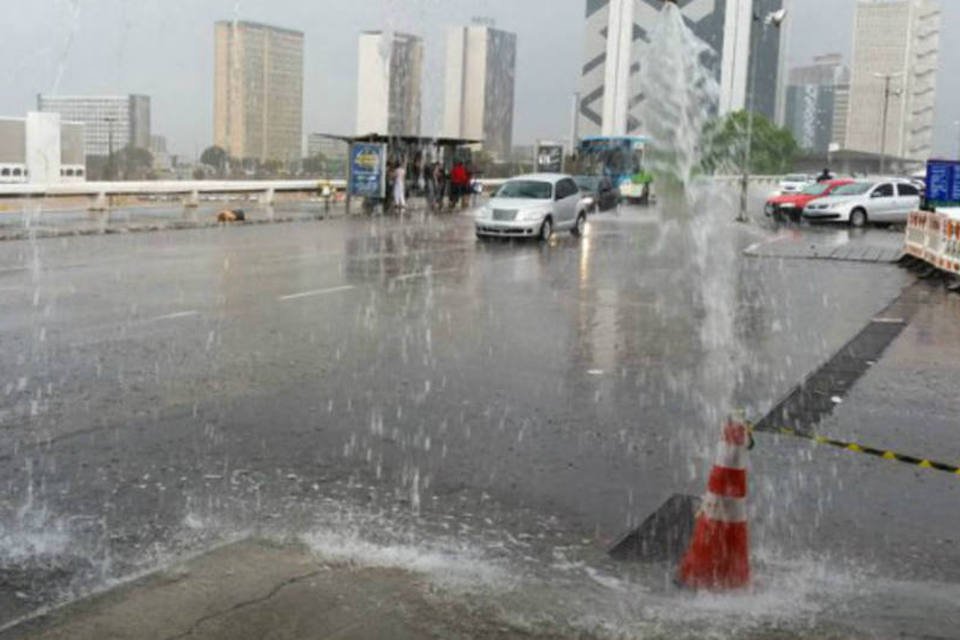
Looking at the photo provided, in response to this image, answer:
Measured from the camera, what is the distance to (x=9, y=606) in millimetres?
4547

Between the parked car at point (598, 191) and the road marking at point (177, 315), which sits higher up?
the parked car at point (598, 191)

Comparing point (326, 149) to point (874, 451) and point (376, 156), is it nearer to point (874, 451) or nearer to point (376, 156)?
point (376, 156)

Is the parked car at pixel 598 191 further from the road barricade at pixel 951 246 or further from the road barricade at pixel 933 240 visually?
the road barricade at pixel 951 246

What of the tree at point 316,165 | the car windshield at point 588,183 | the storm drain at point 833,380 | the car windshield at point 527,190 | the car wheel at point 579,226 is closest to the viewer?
the storm drain at point 833,380

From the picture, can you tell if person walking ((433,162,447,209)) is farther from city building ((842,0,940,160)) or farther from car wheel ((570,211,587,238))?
city building ((842,0,940,160))

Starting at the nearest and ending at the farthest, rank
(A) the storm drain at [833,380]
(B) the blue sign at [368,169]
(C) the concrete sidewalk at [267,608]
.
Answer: (C) the concrete sidewalk at [267,608] → (A) the storm drain at [833,380] → (B) the blue sign at [368,169]

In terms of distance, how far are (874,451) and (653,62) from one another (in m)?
33.3

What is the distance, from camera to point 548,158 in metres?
58.7

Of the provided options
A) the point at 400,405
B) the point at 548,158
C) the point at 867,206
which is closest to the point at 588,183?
the point at 867,206

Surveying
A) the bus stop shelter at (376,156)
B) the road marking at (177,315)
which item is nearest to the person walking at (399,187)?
the bus stop shelter at (376,156)

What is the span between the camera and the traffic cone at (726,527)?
484 cm

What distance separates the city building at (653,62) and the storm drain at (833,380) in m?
27.1

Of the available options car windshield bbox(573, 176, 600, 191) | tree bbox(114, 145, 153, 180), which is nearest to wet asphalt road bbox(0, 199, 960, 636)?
tree bbox(114, 145, 153, 180)

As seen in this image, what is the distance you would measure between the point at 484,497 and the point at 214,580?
1918mm
